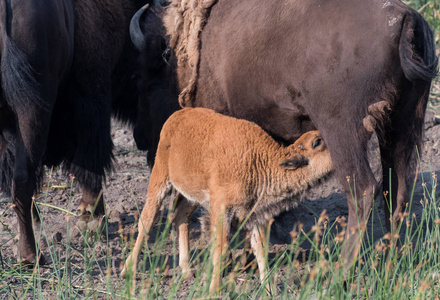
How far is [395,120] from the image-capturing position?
434 centimetres

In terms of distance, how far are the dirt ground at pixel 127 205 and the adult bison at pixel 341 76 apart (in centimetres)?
85

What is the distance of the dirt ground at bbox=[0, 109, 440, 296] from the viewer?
18.6 ft

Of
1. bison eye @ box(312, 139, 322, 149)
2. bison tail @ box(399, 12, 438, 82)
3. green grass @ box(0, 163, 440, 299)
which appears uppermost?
bison tail @ box(399, 12, 438, 82)

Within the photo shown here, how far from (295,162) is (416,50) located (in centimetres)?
101

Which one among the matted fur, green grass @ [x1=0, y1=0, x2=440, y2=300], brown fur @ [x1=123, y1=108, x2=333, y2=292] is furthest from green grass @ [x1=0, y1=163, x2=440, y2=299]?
the matted fur

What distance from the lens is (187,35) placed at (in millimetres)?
5590

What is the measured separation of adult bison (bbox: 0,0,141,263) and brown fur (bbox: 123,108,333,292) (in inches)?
28.6

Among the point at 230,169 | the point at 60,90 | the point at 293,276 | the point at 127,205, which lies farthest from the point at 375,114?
the point at 127,205

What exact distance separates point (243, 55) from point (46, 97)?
4.64ft

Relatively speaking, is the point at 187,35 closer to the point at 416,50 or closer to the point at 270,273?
the point at 416,50

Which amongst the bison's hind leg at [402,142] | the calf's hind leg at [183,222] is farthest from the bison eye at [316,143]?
the calf's hind leg at [183,222]

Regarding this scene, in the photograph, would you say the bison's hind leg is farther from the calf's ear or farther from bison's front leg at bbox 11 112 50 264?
bison's front leg at bbox 11 112 50 264

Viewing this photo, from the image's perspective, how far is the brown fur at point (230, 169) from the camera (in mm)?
4426

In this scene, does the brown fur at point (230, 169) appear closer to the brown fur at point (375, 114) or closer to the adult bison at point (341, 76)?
the adult bison at point (341, 76)
